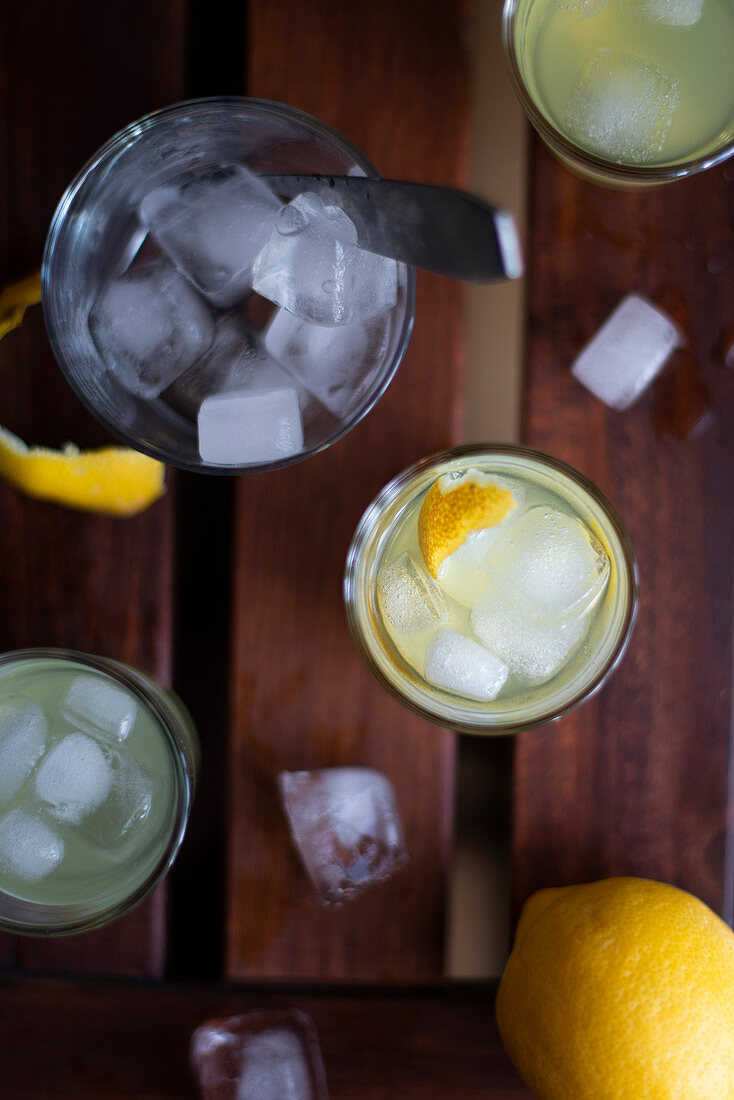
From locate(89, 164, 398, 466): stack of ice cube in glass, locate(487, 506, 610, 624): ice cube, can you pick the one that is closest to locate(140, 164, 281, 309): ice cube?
locate(89, 164, 398, 466): stack of ice cube in glass

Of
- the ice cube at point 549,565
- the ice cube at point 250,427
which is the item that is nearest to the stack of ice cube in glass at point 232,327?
the ice cube at point 250,427

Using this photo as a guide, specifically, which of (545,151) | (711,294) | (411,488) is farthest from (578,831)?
(545,151)

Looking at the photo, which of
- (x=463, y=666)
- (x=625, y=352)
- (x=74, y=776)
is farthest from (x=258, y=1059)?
(x=625, y=352)

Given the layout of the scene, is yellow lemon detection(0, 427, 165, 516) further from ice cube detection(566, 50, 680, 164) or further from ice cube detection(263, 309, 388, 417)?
ice cube detection(566, 50, 680, 164)

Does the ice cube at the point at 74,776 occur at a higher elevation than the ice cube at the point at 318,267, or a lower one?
lower

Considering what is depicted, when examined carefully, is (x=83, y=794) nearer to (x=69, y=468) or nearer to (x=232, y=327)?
(x=69, y=468)

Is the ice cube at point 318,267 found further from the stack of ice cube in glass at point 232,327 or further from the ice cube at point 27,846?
the ice cube at point 27,846
